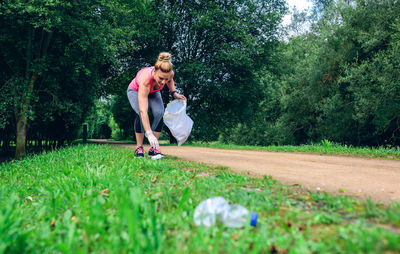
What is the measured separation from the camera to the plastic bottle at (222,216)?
1.56 metres

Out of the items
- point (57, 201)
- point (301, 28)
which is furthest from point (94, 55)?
point (301, 28)

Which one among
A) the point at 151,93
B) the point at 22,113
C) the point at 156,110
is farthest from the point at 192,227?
the point at 22,113

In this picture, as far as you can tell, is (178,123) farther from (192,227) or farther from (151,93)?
(192,227)

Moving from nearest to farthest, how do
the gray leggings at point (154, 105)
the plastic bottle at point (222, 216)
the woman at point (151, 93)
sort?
the plastic bottle at point (222, 216) → the woman at point (151, 93) → the gray leggings at point (154, 105)

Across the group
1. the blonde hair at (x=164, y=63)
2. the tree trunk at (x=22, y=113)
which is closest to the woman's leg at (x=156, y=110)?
the blonde hair at (x=164, y=63)

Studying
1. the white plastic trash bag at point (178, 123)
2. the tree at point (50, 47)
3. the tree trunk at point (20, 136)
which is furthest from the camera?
the tree trunk at point (20, 136)

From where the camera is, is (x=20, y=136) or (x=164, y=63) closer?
(x=164, y=63)

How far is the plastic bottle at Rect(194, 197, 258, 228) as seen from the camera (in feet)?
5.11

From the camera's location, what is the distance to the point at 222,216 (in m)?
1.60

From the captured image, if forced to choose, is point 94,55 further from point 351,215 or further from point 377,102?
point 377,102

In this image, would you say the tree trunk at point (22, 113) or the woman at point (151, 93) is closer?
the woman at point (151, 93)

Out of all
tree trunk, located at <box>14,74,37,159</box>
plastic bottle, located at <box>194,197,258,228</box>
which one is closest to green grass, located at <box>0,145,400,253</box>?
plastic bottle, located at <box>194,197,258,228</box>

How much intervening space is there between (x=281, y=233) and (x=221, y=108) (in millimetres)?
19213

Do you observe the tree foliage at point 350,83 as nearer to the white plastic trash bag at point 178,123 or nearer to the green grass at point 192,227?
the white plastic trash bag at point 178,123
